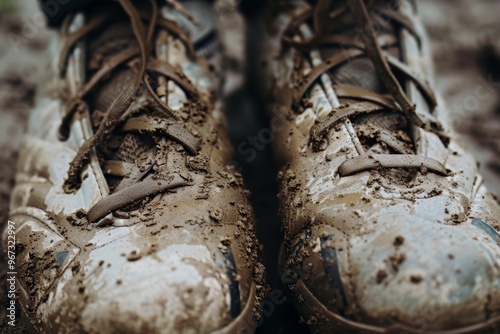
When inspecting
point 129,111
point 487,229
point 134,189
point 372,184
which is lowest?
point 487,229

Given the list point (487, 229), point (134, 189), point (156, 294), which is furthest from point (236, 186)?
point (487, 229)

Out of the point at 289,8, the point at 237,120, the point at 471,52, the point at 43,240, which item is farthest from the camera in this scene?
the point at 471,52

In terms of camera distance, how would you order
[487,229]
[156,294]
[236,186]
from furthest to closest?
[236,186]
[487,229]
[156,294]

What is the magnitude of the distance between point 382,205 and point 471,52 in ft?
4.69

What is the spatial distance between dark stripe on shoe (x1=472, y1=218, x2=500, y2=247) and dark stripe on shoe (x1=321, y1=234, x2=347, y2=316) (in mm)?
302

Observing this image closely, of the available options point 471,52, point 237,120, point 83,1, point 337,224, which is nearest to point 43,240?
point 337,224

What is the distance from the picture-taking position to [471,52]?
232 cm

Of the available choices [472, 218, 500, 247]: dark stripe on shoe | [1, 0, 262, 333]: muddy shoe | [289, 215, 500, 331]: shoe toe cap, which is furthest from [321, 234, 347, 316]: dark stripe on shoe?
[472, 218, 500, 247]: dark stripe on shoe

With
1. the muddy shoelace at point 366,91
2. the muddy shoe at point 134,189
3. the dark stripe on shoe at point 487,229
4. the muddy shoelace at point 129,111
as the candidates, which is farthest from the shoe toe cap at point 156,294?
the dark stripe on shoe at point 487,229

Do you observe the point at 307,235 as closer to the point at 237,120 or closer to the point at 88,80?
the point at 88,80

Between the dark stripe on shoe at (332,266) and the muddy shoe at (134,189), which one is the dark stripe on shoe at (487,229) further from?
the muddy shoe at (134,189)

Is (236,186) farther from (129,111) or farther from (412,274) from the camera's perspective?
(412,274)

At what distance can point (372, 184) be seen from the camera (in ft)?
4.00

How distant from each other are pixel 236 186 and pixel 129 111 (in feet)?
1.09
